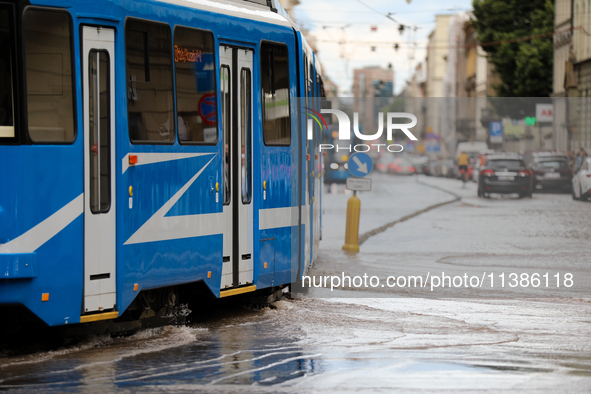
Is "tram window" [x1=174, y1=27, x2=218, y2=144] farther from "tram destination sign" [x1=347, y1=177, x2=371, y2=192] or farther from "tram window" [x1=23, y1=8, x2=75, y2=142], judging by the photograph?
"tram destination sign" [x1=347, y1=177, x2=371, y2=192]

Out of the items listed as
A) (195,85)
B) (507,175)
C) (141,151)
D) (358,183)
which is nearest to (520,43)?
(507,175)

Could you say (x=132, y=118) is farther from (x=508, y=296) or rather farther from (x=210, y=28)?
(x=508, y=296)

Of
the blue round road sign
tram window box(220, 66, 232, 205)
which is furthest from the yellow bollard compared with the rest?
tram window box(220, 66, 232, 205)

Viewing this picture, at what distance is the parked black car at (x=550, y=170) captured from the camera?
26.1m

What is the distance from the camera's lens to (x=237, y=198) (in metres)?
9.93

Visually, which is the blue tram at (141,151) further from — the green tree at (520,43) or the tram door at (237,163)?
the green tree at (520,43)

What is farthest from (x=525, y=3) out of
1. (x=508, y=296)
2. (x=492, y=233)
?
(x=508, y=296)

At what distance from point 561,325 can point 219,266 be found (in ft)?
11.3

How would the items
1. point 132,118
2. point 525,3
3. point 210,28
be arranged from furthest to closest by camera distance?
point 525,3
point 210,28
point 132,118

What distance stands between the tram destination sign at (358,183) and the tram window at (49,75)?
33.5ft

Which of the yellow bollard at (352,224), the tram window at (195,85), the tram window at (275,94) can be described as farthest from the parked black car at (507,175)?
the tram window at (195,85)

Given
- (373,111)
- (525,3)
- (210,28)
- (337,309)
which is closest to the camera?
(210,28)

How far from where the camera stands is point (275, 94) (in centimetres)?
1059

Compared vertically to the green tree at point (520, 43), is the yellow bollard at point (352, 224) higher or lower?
lower
